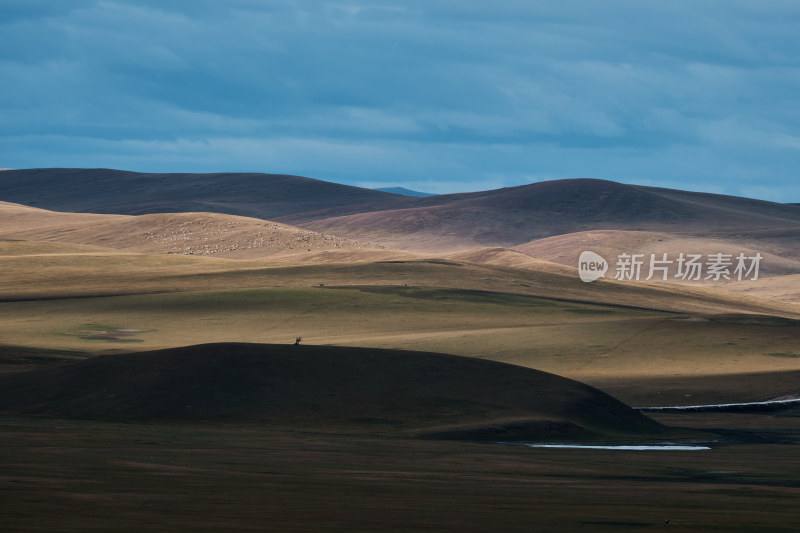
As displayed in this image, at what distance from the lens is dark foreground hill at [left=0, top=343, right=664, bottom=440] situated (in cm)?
4650

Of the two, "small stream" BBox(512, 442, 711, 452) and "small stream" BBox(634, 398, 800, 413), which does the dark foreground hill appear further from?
"small stream" BBox(634, 398, 800, 413)

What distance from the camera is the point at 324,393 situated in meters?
49.9

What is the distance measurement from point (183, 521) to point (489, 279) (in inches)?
4666

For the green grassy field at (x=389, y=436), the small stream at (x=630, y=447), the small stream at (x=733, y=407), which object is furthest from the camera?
the small stream at (x=733, y=407)

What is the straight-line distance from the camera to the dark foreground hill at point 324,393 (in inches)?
1831

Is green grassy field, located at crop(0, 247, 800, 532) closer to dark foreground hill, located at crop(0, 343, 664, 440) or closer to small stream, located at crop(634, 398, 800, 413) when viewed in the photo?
small stream, located at crop(634, 398, 800, 413)

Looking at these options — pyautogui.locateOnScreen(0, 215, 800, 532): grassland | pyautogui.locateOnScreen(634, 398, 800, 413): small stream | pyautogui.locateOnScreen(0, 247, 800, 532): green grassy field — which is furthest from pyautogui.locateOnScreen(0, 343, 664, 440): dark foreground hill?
pyautogui.locateOnScreen(634, 398, 800, 413): small stream

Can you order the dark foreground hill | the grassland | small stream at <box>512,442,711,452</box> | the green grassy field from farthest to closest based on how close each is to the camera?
1. the dark foreground hill
2. small stream at <box>512,442,711,452</box>
3. the grassland
4. the green grassy field

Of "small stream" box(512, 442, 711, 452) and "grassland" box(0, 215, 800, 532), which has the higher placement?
"grassland" box(0, 215, 800, 532)

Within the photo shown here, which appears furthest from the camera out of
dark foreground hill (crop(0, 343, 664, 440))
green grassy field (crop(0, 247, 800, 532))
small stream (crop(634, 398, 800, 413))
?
small stream (crop(634, 398, 800, 413))

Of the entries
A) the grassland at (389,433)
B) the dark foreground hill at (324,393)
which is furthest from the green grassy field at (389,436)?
the dark foreground hill at (324,393)

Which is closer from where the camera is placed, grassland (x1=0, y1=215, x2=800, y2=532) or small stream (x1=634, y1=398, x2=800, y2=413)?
grassland (x1=0, y1=215, x2=800, y2=532)

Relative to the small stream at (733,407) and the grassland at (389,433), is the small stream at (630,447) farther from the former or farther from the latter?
the small stream at (733,407)

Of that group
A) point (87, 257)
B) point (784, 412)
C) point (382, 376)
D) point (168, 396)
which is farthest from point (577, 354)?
point (87, 257)
